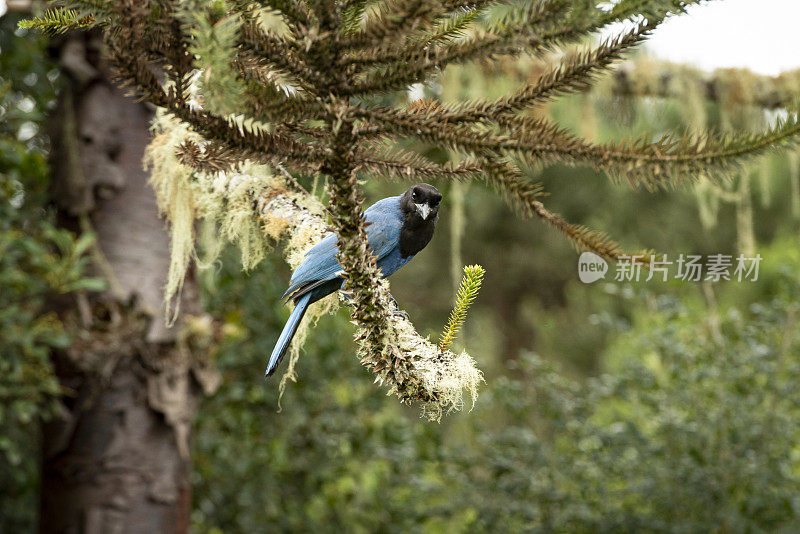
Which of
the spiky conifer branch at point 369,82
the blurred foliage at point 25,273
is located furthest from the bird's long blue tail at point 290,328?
the blurred foliage at point 25,273

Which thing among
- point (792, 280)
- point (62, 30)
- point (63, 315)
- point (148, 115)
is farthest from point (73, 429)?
point (792, 280)

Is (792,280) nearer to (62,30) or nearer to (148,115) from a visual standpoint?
(148,115)

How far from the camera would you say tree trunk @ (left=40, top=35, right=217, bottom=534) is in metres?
2.51

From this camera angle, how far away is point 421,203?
54.8 inches

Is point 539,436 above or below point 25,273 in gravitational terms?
below

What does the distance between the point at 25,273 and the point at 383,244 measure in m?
2.20

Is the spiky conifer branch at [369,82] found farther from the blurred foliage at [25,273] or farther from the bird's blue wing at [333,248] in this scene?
the blurred foliage at [25,273]

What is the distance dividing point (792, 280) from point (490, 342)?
4437 millimetres

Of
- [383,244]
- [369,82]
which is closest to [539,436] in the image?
[383,244]

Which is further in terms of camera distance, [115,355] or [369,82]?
[115,355]

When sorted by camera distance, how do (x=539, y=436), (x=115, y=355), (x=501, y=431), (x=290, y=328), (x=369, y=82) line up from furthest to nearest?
(x=539, y=436)
(x=501, y=431)
(x=115, y=355)
(x=290, y=328)
(x=369, y=82)

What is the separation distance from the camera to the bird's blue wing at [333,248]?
1.45 metres

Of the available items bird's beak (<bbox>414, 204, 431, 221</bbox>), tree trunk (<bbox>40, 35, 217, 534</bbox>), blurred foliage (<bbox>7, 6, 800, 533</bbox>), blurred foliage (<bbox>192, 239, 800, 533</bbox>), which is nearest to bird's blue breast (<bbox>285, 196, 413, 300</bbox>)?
bird's beak (<bbox>414, 204, 431, 221</bbox>)

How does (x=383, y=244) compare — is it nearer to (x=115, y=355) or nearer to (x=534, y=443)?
(x=115, y=355)
